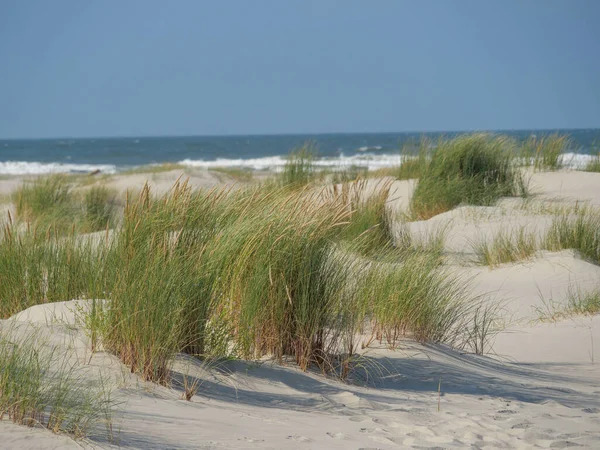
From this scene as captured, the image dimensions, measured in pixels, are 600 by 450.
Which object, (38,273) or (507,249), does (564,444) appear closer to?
(38,273)

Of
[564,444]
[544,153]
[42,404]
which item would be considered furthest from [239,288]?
[544,153]

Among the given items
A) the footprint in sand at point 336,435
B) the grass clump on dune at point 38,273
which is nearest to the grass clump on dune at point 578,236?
the grass clump on dune at point 38,273

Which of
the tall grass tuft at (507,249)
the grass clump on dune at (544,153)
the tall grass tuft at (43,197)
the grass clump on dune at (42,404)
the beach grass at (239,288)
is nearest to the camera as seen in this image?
the grass clump on dune at (42,404)

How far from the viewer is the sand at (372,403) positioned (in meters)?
2.67

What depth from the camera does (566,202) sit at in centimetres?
1002

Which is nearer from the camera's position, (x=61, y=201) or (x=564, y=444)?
(x=564, y=444)

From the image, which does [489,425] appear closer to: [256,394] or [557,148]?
[256,394]

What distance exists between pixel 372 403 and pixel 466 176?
751 centimetres

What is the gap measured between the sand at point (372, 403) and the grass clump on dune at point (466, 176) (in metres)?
4.90

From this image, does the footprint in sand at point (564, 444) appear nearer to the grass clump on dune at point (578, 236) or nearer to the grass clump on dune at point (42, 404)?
the grass clump on dune at point (42, 404)

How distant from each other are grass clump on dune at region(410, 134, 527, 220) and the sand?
193 inches

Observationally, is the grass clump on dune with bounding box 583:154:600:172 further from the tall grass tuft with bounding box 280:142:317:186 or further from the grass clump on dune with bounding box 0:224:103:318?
the grass clump on dune with bounding box 0:224:103:318

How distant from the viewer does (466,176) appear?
10.4 metres

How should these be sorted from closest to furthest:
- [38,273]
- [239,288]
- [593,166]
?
[239,288], [38,273], [593,166]
